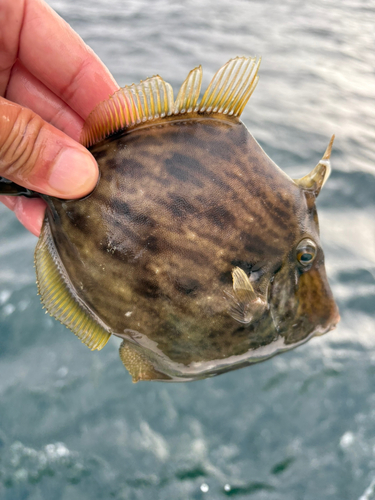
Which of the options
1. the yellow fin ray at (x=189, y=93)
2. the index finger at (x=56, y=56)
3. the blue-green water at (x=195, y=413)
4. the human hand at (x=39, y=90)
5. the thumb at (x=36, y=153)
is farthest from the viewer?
the blue-green water at (x=195, y=413)

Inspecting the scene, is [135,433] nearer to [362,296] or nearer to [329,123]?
[362,296]

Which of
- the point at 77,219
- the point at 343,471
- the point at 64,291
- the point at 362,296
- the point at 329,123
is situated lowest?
the point at 343,471

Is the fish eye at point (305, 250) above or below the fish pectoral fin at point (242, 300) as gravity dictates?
above

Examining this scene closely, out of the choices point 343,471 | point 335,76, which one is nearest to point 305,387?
point 343,471

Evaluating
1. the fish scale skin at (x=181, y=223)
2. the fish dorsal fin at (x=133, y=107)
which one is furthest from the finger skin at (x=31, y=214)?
the fish dorsal fin at (x=133, y=107)

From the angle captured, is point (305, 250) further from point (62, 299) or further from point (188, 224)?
point (62, 299)

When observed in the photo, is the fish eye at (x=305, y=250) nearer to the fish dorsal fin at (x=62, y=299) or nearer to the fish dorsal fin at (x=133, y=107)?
the fish dorsal fin at (x=133, y=107)
